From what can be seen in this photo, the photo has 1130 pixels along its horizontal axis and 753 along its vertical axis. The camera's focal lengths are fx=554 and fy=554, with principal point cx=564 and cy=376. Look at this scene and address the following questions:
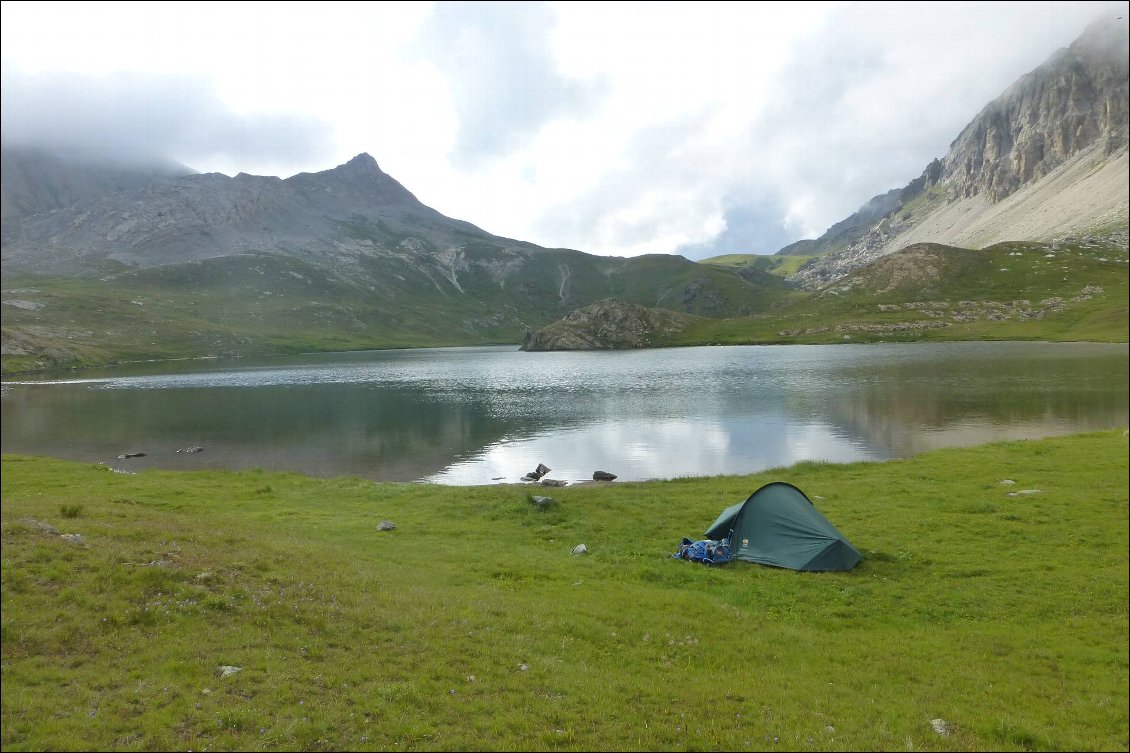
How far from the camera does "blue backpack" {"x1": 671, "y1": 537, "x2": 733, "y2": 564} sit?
2230 centimetres

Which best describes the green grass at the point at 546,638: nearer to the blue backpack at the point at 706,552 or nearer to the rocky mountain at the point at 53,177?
the blue backpack at the point at 706,552

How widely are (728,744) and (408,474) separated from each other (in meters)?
40.0

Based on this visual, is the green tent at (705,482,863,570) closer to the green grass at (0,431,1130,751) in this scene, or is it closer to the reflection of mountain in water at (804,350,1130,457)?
the green grass at (0,431,1130,751)

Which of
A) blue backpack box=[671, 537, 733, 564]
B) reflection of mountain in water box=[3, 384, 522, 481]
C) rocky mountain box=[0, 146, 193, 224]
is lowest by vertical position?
blue backpack box=[671, 537, 733, 564]

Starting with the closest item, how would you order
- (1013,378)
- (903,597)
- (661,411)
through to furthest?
(903,597), (1013,378), (661,411)

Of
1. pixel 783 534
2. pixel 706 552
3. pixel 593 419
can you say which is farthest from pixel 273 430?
pixel 783 534

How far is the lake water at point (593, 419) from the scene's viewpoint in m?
45.3

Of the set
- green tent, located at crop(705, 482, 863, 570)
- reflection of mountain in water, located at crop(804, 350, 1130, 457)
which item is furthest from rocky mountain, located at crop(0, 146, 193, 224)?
reflection of mountain in water, located at crop(804, 350, 1130, 457)

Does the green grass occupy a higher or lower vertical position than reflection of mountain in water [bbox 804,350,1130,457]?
lower

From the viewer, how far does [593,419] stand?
67750 mm

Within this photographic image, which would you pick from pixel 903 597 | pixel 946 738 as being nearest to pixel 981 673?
pixel 946 738

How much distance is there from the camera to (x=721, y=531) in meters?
24.0

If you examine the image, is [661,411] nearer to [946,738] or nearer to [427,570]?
[427,570]

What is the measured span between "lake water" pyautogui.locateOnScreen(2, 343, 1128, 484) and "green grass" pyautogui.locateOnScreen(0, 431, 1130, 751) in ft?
21.7
